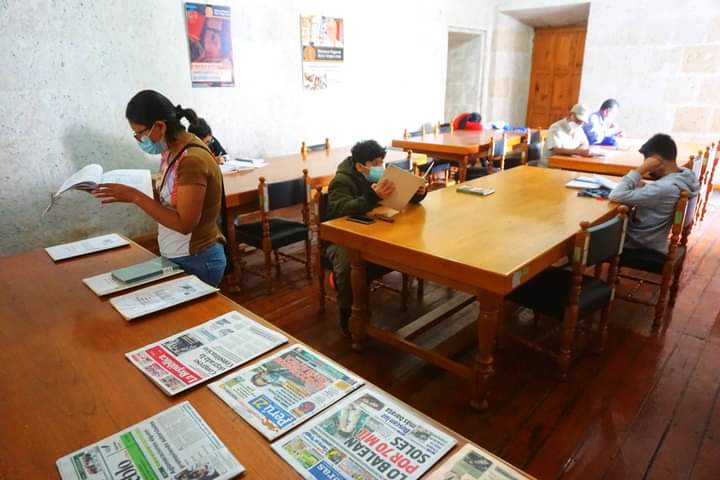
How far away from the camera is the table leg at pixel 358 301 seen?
227cm

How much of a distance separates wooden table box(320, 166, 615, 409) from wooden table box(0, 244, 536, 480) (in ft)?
2.47

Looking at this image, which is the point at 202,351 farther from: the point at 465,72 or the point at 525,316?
the point at 465,72

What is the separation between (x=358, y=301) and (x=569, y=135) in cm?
305

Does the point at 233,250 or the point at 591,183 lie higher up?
the point at 591,183

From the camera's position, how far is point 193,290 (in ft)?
4.96

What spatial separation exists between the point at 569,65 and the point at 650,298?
5.65m

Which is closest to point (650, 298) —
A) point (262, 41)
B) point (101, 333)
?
point (101, 333)

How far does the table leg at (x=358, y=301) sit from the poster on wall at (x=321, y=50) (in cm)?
335

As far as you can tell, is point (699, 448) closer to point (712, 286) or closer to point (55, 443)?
point (712, 286)

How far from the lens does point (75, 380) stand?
1.09 m

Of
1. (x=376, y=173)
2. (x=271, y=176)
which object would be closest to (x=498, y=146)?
(x=271, y=176)

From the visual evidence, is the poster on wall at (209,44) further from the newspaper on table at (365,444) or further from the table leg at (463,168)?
the newspaper on table at (365,444)

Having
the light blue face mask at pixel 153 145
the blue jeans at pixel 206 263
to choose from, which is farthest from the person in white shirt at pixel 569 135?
the light blue face mask at pixel 153 145

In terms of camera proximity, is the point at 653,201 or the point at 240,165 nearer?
the point at 653,201
